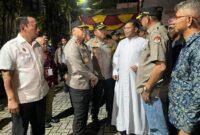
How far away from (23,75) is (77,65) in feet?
3.45

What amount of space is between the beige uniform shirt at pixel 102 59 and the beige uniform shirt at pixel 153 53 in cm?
155

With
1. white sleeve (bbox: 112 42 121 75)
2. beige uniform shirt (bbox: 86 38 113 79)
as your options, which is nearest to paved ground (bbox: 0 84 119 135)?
beige uniform shirt (bbox: 86 38 113 79)

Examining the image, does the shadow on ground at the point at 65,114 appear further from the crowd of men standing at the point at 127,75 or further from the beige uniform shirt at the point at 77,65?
the beige uniform shirt at the point at 77,65

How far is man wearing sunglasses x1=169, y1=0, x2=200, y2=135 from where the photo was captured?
2395 millimetres

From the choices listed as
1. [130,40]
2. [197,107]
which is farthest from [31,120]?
[197,107]

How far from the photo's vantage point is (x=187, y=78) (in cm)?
253

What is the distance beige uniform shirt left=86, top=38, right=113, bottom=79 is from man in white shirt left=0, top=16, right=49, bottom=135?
1771 mm

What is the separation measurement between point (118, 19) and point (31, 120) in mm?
9924

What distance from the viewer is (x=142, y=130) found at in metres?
4.57

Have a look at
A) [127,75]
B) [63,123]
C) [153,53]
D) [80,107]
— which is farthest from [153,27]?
[63,123]

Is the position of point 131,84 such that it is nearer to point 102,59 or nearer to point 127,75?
point 127,75

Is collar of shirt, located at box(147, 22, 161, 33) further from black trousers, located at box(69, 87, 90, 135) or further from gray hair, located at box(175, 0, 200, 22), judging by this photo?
black trousers, located at box(69, 87, 90, 135)

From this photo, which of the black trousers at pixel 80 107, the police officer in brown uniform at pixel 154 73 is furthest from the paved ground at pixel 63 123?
the police officer in brown uniform at pixel 154 73

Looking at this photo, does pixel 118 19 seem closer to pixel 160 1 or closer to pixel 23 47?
pixel 160 1
